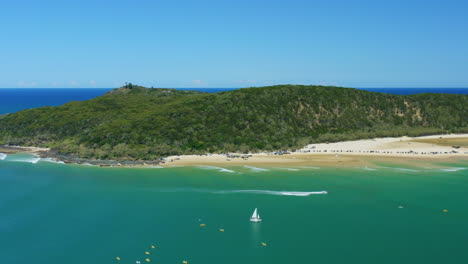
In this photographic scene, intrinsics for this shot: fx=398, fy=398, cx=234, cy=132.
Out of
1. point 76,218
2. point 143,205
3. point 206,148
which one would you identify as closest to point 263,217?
point 143,205

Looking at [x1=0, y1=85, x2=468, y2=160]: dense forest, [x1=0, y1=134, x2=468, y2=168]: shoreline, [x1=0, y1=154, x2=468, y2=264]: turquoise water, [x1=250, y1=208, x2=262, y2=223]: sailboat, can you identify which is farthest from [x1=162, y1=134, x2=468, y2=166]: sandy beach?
[x1=250, y1=208, x2=262, y2=223]: sailboat

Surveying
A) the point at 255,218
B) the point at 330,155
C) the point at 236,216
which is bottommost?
the point at 236,216

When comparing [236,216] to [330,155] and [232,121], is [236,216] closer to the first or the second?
[330,155]

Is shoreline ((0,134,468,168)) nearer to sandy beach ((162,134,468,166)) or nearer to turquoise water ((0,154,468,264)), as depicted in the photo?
sandy beach ((162,134,468,166))

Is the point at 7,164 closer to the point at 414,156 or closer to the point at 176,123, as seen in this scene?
the point at 176,123

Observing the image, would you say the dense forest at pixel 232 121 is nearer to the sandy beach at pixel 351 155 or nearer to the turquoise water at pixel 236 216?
the sandy beach at pixel 351 155

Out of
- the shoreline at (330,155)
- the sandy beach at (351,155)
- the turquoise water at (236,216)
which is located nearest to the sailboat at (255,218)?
the turquoise water at (236,216)

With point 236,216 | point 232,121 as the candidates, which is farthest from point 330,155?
point 236,216
